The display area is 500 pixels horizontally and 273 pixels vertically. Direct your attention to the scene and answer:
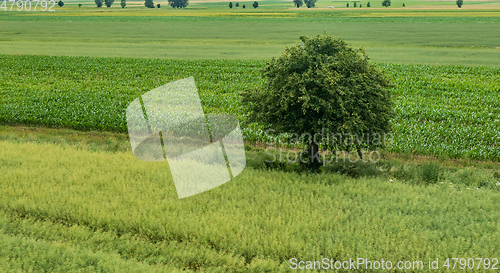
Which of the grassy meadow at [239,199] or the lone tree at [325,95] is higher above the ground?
the lone tree at [325,95]

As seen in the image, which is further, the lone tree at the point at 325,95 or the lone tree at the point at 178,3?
the lone tree at the point at 178,3

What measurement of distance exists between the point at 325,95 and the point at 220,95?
34.9ft

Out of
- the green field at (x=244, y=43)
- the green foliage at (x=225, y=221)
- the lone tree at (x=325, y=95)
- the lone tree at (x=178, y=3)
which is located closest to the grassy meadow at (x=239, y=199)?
the green foliage at (x=225, y=221)

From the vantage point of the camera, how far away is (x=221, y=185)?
936cm

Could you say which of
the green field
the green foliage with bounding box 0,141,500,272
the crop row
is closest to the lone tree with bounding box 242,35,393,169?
the green foliage with bounding box 0,141,500,272

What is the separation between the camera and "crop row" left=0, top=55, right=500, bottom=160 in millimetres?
13617

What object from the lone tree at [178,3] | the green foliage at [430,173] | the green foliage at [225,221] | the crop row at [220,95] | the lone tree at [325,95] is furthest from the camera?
the lone tree at [178,3]

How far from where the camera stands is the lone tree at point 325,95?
378 inches

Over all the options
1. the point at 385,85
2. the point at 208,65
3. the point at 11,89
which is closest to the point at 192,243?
the point at 385,85

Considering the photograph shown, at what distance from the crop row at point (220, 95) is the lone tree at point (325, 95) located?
95.9 inches

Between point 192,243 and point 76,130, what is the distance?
10.5m

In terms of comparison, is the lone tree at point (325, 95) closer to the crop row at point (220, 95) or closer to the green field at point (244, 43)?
the crop row at point (220, 95)

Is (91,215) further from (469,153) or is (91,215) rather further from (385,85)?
(469,153)

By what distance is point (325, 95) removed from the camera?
9820 mm
